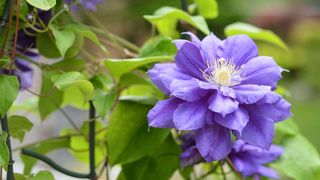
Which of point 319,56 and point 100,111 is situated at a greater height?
point 100,111

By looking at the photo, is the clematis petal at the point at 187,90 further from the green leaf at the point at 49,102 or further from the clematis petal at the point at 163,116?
the green leaf at the point at 49,102

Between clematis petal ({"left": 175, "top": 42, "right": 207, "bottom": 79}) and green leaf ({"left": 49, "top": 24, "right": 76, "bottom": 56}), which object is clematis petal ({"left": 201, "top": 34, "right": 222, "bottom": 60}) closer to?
clematis petal ({"left": 175, "top": 42, "right": 207, "bottom": 79})

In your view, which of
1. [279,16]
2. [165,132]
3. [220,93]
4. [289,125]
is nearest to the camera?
[220,93]

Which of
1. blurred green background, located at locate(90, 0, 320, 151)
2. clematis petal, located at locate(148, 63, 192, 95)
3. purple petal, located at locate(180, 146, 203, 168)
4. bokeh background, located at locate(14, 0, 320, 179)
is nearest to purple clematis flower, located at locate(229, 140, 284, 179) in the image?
purple petal, located at locate(180, 146, 203, 168)

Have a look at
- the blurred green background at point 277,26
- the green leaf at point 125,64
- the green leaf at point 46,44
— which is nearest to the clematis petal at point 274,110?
the green leaf at point 125,64

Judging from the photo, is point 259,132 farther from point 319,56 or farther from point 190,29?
point 319,56

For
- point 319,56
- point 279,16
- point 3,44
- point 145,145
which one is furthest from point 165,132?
point 279,16

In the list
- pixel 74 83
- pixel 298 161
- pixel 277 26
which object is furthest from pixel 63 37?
pixel 277 26
